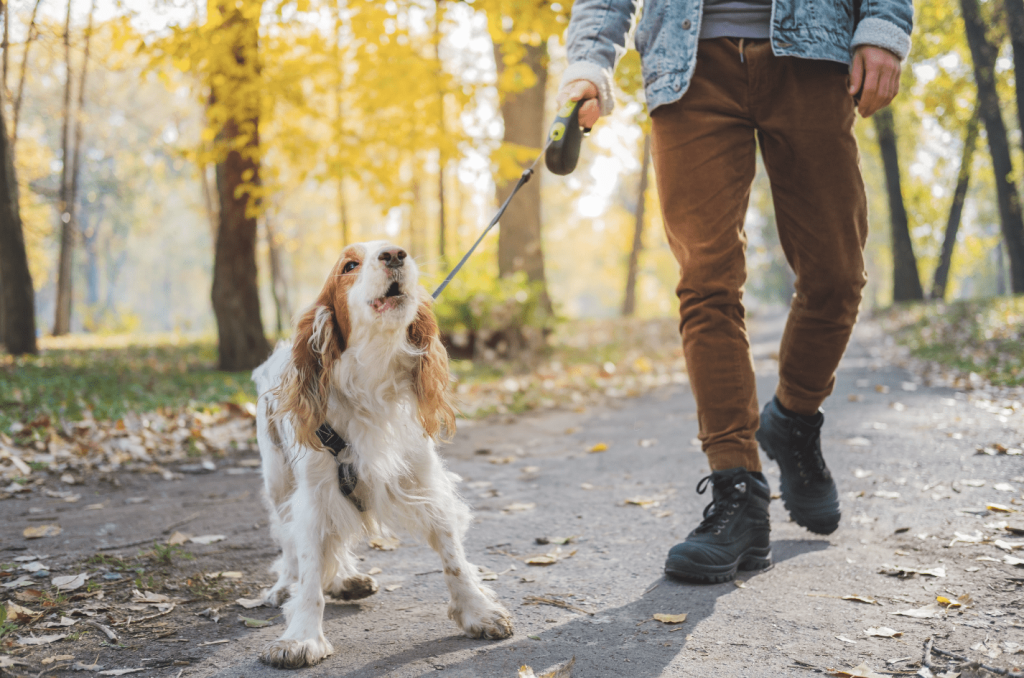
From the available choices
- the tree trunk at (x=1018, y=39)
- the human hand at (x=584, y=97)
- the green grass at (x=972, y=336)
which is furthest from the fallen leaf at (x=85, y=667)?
the tree trunk at (x=1018, y=39)

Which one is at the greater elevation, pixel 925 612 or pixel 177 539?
pixel 925 612

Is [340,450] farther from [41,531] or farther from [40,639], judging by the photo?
[41,531]

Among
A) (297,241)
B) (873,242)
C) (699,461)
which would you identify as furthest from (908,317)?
(873,242)

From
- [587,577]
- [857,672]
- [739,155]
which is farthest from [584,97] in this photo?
[857,672]

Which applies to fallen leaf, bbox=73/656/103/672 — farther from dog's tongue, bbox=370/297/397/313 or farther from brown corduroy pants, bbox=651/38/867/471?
brown corduroy pants, bbox=651/38/867/471

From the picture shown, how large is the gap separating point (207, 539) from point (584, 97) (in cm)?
250

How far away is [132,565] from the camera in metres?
2.98

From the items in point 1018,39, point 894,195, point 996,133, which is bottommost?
point 894,195

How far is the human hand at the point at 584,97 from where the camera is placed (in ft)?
8.60

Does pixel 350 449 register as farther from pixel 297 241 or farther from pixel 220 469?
pixel 297 241

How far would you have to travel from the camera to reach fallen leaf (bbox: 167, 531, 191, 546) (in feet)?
10.7

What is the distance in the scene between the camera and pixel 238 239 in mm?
9477

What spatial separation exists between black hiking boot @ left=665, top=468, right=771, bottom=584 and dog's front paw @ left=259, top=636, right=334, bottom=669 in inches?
46.7

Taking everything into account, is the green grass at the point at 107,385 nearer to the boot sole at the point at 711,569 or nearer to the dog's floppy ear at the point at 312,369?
the dog's floppy ear at the point at 312,369
